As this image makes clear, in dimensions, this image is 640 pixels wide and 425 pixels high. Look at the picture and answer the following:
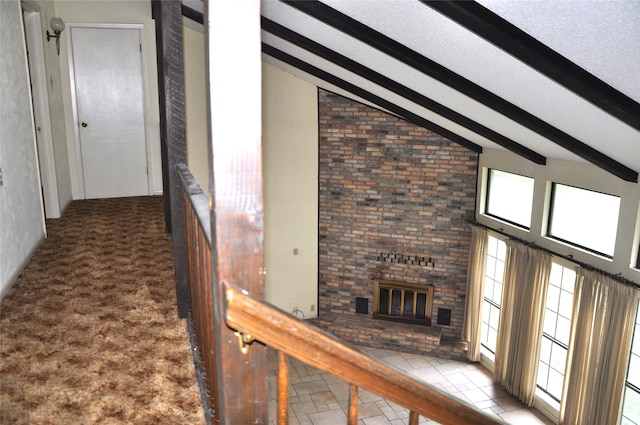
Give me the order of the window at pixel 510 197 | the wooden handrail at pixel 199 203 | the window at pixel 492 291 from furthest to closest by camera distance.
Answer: the window at pixel 492 291
the window at pixel 510 197
the wooden handrail at pixel 199 203

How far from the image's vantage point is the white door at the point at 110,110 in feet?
21.5

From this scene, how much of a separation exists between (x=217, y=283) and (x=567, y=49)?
10.4 feet

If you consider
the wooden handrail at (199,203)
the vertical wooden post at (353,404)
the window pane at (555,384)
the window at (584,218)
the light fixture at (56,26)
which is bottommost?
the window pane at (555,384)

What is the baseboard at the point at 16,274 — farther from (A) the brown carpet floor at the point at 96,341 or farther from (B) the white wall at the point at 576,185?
(B) the white wall at the point at 576,185

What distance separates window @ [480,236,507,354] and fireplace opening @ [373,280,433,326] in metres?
1.00

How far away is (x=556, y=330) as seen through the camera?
23.8 feet

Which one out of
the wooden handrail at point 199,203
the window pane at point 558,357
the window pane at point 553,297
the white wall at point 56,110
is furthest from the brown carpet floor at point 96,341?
the window pane at point 558,357

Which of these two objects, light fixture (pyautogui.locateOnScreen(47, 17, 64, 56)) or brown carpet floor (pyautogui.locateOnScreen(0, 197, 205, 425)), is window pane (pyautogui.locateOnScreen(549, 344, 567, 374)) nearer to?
brown carpet floor (pyautogui.locateOnScreen(0, 197, 205, 425))

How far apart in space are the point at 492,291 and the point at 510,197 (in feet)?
5.37

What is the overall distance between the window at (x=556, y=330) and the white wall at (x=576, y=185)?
412 mm

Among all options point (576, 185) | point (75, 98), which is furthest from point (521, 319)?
point (75, 98)

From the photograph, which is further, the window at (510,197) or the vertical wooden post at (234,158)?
the window at (510,197)

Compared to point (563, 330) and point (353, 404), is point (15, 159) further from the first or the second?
point (563, 330)

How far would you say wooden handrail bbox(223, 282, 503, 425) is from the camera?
38.2 inches
